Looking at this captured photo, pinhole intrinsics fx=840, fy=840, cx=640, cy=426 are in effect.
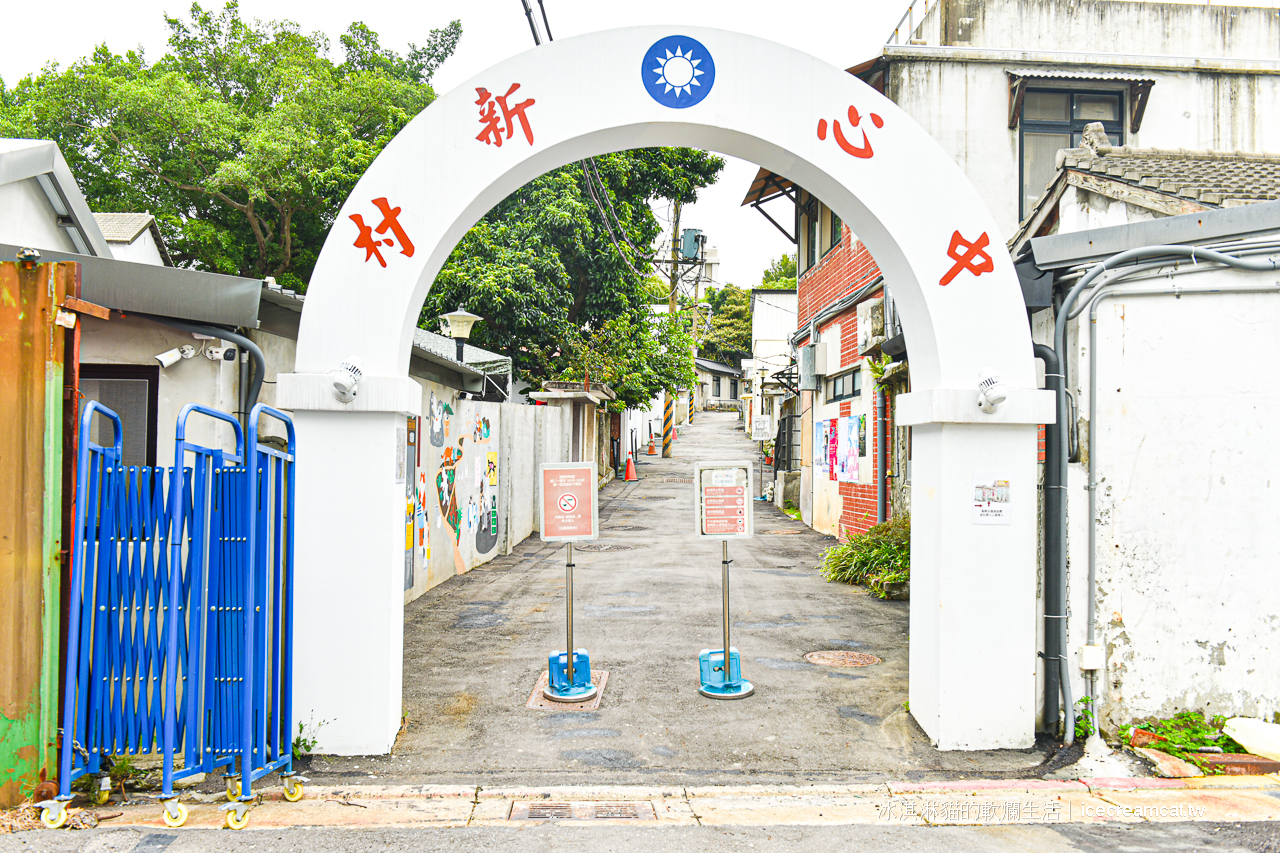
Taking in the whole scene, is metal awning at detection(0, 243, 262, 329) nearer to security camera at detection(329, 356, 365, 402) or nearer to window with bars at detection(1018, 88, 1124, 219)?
security camera at detection(329, 356, 365, 402)

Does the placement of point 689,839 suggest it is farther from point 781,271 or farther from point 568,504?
point 781,271

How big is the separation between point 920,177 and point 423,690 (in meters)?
5.32

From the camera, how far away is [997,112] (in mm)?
14305

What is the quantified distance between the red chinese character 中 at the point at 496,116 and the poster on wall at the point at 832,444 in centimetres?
1188

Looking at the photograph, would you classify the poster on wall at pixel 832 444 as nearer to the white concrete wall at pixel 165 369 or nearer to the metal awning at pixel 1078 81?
the metal awning at pixel 1078 81

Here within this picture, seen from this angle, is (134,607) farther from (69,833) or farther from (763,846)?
(763,846)

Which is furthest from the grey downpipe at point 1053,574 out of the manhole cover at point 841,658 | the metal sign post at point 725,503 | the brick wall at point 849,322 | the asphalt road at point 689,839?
the brick wall at point 849,322

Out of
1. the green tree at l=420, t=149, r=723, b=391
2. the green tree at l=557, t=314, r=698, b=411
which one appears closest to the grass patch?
the green tree at l=420, t=149, r=723, b=391

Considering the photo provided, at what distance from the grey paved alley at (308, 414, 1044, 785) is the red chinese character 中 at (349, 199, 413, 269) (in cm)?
323

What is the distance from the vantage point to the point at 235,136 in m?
23.1

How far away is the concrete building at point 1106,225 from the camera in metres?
5.47

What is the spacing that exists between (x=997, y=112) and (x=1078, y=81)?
4.40ft

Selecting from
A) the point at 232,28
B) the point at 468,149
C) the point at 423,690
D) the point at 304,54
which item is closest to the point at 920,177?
the point at 468,149

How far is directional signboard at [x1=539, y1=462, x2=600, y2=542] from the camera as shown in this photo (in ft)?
22.7
